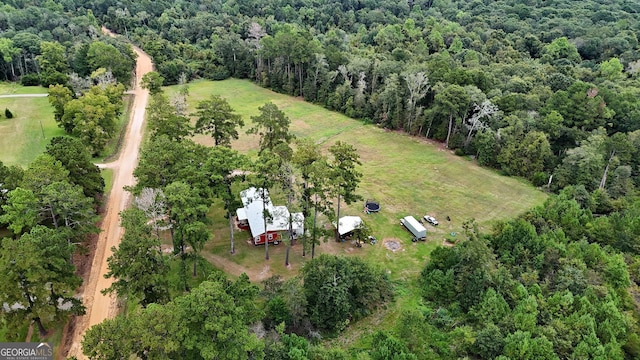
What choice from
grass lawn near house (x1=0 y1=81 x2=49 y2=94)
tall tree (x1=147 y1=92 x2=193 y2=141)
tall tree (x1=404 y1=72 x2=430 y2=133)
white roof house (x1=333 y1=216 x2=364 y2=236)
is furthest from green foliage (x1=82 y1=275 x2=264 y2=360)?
grass lawn near house (x1=0 y1=81 x2=49 y2=94)

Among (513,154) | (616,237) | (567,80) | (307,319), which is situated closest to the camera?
(307,319)

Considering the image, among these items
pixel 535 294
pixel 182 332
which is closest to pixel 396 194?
pixel 535 294

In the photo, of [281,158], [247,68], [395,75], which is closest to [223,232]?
[281,158]

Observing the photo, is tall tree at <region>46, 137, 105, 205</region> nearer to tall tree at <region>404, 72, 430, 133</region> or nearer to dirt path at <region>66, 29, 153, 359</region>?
dirt path at <region>66, 29, 153, 359</region>

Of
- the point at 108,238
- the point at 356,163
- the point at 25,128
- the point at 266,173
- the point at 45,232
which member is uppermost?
the point at 266,173

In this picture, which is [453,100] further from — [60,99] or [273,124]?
[60,99]

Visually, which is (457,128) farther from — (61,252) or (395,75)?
(61,252)
